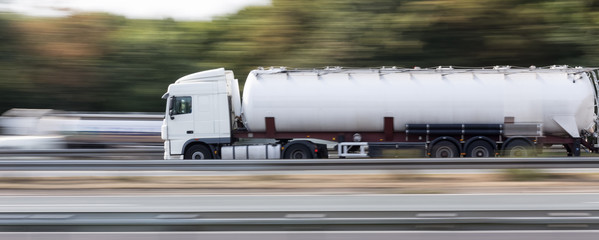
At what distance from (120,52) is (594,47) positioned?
24.7 metres

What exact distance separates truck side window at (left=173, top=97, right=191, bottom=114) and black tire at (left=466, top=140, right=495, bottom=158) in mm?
7840

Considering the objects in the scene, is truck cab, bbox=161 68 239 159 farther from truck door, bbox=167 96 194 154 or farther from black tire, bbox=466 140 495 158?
black tire, bbox=466 140 495 158

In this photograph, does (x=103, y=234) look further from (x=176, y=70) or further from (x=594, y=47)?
(x=176, y=70)

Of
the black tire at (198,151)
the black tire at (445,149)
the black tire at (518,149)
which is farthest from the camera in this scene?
the black tire at (198,151)

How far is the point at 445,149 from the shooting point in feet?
57.0

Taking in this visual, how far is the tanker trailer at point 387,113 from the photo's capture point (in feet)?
56.5

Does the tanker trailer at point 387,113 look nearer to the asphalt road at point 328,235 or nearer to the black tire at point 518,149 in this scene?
the black tire at point 518,149

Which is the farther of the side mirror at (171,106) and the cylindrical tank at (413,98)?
the side mirror at (171,106)

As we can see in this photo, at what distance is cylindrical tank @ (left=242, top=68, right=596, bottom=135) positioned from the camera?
1720cm

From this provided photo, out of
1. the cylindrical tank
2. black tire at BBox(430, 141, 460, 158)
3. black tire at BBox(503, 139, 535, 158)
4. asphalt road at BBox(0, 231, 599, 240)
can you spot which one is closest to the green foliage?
the cylindrical tank

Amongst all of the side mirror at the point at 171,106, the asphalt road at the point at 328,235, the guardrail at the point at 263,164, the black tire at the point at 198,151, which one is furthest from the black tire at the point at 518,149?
the asphalt road at the point at 328,235

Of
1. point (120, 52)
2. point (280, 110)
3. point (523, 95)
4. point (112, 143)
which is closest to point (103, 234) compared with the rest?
point (280, 110)

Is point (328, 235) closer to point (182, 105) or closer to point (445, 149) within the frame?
point (445, 149)

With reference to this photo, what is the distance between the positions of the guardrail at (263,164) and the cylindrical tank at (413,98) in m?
6.53
